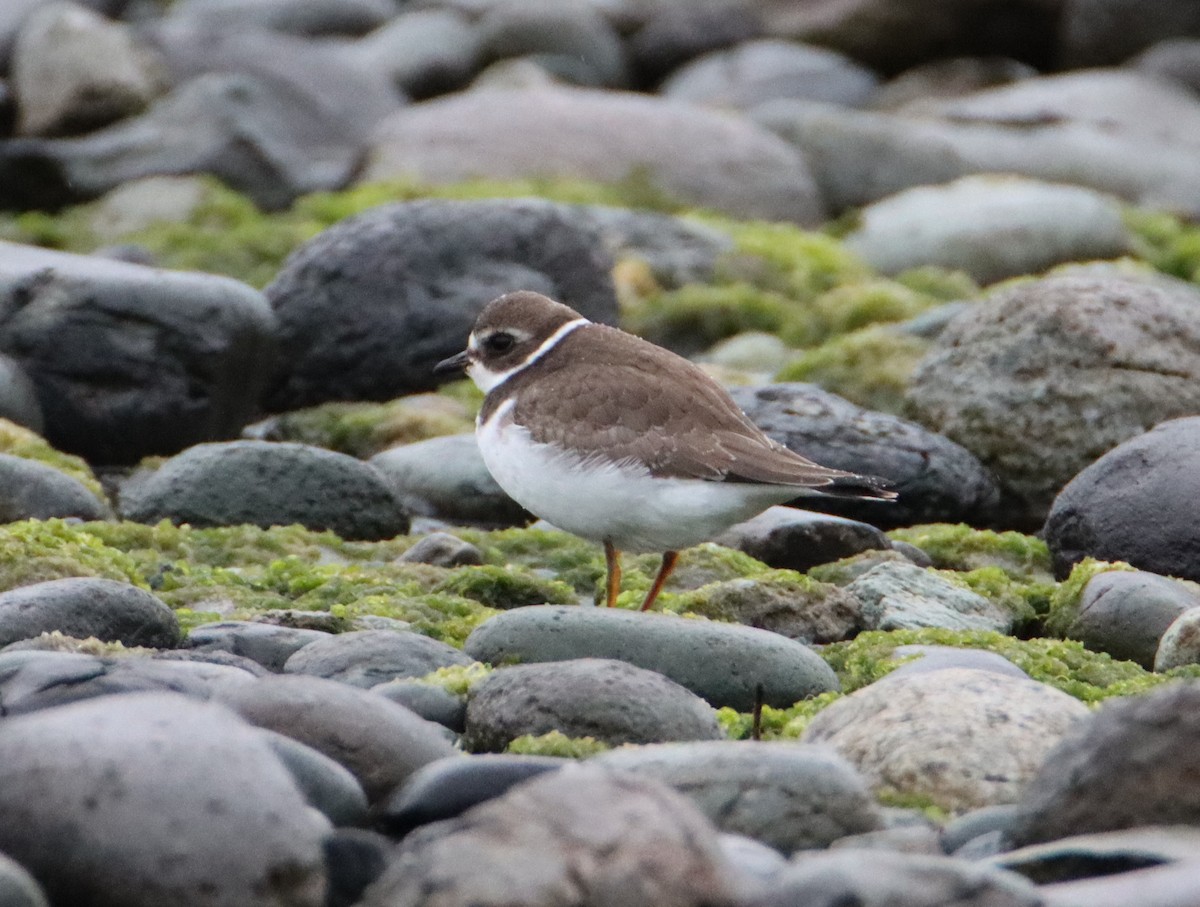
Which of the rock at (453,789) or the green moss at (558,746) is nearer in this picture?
the rock at (453,789)

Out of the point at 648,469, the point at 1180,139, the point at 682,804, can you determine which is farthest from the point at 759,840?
the point at 1180,139

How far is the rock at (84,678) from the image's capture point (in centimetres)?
457

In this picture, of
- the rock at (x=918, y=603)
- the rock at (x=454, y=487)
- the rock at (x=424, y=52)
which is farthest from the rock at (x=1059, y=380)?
the rock at (x=424, y=52)

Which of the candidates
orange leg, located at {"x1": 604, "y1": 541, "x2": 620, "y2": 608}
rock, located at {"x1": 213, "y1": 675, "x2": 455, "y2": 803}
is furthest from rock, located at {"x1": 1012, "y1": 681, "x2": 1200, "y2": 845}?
orange leg, located at {"x1": 604, "y1": 541, "x2": 620, "y2": 608}

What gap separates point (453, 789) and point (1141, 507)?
4.41 m

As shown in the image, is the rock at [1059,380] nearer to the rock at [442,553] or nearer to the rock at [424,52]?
the rock at [442,553]

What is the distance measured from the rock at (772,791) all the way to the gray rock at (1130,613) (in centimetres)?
264

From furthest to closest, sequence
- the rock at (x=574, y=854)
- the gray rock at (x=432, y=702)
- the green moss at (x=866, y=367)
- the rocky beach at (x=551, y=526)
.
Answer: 1. the green moss at (x=866, y=367)
2. the gray rock at (x=432, y=702)
3. the rocky beach at (x=551, y=526)
4. the rock at (x=574, y=854)

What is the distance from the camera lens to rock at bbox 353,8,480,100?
22812 mm

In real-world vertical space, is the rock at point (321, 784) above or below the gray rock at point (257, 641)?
above

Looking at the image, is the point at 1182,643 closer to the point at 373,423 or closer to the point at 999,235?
the point at 373,423

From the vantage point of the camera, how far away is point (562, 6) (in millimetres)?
24422

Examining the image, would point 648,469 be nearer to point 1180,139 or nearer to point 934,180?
point 934,180

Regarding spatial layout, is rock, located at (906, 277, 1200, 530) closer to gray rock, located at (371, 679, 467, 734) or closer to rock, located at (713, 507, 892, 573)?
rock, located at (713, 507, 892, 573)
